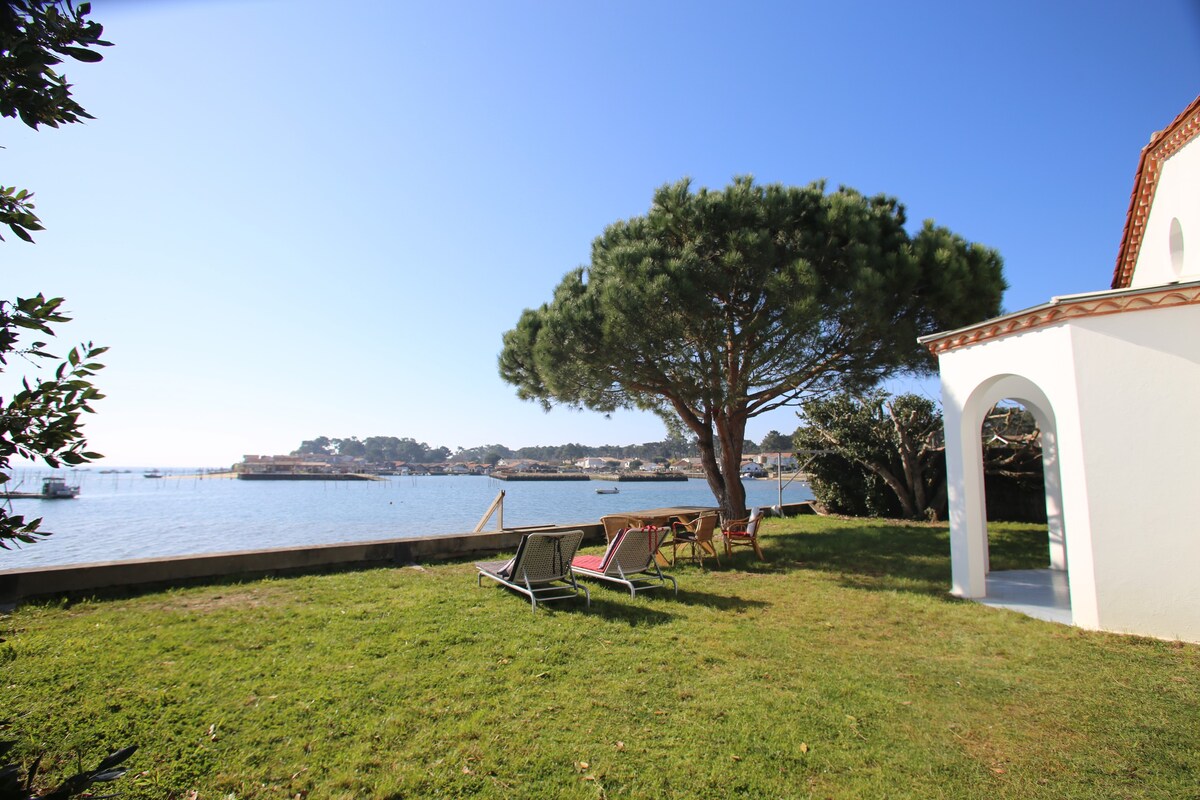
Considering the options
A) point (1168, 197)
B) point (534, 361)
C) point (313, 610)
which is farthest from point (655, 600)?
point (1168, 197)

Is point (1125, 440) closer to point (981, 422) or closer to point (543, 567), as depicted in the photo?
point (981, 422)

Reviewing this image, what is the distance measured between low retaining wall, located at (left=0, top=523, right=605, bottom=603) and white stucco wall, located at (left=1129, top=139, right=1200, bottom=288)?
10096 millimetres

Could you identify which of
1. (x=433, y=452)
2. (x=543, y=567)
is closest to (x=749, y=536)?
(x=543, y=567)

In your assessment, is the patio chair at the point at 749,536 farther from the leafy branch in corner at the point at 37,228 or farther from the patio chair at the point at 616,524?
the leafy branch in corner at the point at 37,228

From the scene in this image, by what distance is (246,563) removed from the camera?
7477mm

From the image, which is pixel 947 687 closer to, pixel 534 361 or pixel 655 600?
pixel 655 600

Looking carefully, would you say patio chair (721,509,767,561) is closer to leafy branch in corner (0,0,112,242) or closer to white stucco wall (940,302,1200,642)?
white stucco wall (940,302,1200,642)

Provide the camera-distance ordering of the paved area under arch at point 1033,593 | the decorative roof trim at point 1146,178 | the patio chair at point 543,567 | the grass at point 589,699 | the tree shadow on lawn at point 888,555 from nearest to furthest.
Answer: the grass at point 589,699 → the paved area under arch at point 1033,593 → the patio chair at point 543,567 → the decorative roof trim at point 1146,178 → the tree shadow on lawn at point 888,555

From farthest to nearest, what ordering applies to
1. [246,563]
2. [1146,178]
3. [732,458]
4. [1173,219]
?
[732,458] < [1146,178] < [1173,219] < [246,563]

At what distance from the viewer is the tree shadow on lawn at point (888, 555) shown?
8.25 meters

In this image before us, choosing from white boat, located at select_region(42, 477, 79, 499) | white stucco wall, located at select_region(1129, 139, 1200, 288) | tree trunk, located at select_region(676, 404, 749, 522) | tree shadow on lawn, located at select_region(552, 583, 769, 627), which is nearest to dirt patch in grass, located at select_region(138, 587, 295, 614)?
tree shadow on lawn, located at select_region(552, 583, 769, 627)

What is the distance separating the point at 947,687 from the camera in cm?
427

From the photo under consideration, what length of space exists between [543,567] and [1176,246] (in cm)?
1007

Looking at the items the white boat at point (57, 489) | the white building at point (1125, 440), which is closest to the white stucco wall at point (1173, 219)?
the white building at point (1125, 440)
